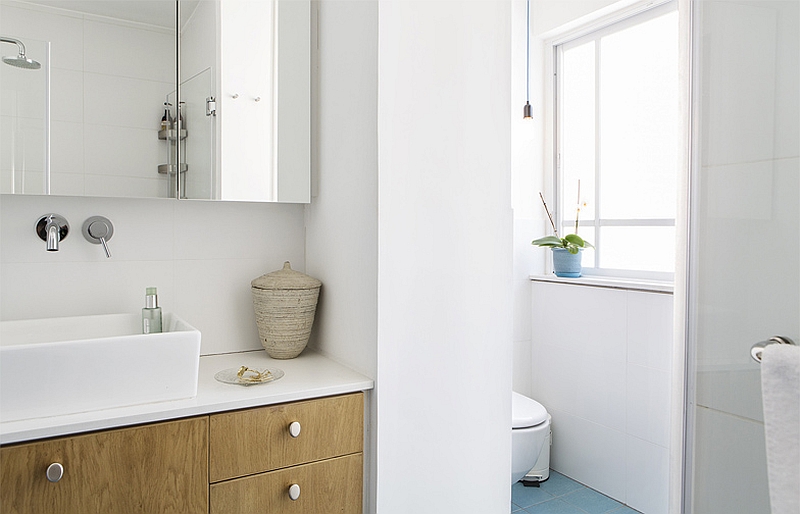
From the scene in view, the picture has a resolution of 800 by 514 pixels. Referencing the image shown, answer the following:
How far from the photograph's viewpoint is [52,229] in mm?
1531

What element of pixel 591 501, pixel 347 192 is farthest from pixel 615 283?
pixel 347 192

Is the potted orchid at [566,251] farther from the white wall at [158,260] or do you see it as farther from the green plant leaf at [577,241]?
the white wall at [158,260]

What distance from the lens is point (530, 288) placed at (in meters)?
2.83

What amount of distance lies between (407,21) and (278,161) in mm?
549

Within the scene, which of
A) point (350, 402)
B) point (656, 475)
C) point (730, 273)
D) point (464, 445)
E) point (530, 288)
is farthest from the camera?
point (530, 288)

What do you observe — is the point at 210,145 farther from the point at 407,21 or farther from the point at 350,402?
the point at 350,402

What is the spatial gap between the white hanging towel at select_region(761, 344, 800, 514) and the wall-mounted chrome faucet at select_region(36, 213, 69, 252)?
155 cm

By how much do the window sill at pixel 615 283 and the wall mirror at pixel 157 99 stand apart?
1.32 metres

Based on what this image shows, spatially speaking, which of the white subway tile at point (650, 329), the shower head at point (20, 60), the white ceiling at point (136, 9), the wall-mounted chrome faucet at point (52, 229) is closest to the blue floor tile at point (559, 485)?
the white subway tile at point (650, 329)

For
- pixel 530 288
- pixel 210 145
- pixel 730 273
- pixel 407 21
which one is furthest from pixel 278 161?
pixel 530 288

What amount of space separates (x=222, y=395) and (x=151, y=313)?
373mm

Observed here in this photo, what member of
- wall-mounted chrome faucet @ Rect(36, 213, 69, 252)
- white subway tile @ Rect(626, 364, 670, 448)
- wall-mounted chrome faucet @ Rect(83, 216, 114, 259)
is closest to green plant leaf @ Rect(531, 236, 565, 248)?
white subway tile @ Rect(626, 364, 670, 448)

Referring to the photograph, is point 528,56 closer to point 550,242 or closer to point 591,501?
point 550,242

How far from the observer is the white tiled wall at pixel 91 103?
4.82 feet
